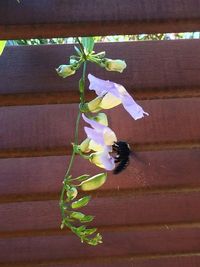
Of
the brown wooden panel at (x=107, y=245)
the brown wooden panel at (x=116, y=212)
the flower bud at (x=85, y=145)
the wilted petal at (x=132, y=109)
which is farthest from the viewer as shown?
the brown wooden panel at (x=107, y=245)

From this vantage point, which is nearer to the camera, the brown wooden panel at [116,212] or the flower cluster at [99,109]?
the flower cluster at [99,109]

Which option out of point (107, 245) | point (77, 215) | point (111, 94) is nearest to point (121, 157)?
point (77, 215)

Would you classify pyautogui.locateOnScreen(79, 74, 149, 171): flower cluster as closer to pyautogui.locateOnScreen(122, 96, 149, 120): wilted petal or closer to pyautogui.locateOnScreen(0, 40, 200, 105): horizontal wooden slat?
pyautogui.locateOnScreen(122, 96, 149, 120): wilted petal

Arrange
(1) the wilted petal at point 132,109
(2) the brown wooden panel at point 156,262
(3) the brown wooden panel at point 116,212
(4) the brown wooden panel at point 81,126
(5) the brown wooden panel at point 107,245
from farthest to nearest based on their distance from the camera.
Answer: (2) the brown wooden panel at point 156,262 < (5) the brown wooden panel at point 107,245 < (3) the brown wooden panel at point 116,212 < (4) the brown wooden panel at point 81,126 < (1) the wilted petal at point 132,109

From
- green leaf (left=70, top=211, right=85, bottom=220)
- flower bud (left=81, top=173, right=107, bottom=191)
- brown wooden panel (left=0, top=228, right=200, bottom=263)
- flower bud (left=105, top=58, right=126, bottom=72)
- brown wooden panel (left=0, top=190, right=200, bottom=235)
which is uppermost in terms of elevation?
flower bud (left=105, top=58, right=126, bottom=72)

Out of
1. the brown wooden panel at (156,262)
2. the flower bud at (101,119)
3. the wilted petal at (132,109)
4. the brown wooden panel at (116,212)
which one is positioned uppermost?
the wilted petal at (132,109)

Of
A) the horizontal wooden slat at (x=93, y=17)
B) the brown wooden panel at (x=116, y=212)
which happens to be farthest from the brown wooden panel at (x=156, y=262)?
the horizontal wooden slat at (x=93, y=17)

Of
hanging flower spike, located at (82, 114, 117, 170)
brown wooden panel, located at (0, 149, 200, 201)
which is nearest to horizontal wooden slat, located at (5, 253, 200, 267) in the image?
brown wooden panel, located at (0, 149, 200, 201)

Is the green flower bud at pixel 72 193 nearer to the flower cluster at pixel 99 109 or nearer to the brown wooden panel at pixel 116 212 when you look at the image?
the flower cluster at pixel 99 109

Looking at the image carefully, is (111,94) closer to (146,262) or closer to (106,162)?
(106,162)
